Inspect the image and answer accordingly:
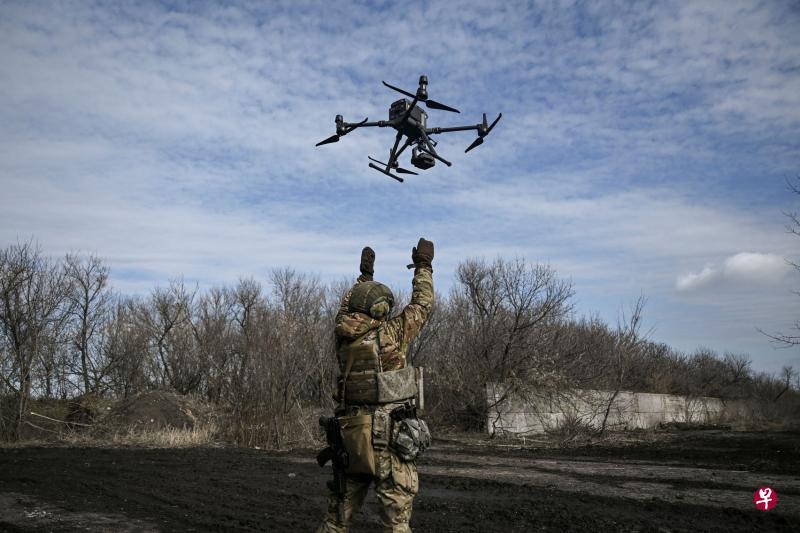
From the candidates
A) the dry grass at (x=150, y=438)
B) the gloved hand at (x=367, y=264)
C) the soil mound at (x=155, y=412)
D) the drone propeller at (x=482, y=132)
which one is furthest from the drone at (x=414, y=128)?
the soil mound at (x=155, y=412)

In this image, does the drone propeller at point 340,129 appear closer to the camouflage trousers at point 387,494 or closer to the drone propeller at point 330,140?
the drone propeller at point 330,140

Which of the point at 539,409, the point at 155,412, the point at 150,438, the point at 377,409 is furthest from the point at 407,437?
the point at 539,409

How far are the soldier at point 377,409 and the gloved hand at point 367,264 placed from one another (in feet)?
1.24

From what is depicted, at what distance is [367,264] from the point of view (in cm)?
524

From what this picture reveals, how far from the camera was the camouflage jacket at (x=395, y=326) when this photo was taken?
4621mm

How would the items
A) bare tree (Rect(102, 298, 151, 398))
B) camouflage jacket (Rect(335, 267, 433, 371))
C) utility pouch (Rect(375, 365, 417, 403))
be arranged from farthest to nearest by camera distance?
bare tree (Rect(102, 298, 151, 398)) → camouflage jacket (Rect(335, 267, 433, 371)) → utility pouch (Rect(375, 365, 417, 403))

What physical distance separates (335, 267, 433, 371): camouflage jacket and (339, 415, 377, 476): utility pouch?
421 mm

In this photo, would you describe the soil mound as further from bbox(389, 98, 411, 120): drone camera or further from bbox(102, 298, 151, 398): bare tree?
bbox(389, 98, 411, 120): drone camera

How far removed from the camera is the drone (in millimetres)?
9164

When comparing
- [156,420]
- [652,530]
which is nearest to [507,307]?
[156,420]

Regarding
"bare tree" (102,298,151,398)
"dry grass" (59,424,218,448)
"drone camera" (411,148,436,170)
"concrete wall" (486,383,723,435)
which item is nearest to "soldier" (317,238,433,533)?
"drone camera" (411,148,436,170)

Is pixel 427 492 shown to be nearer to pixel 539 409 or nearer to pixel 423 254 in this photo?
pixel 423 254

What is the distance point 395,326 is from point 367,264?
76cm

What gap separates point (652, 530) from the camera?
263 inches
